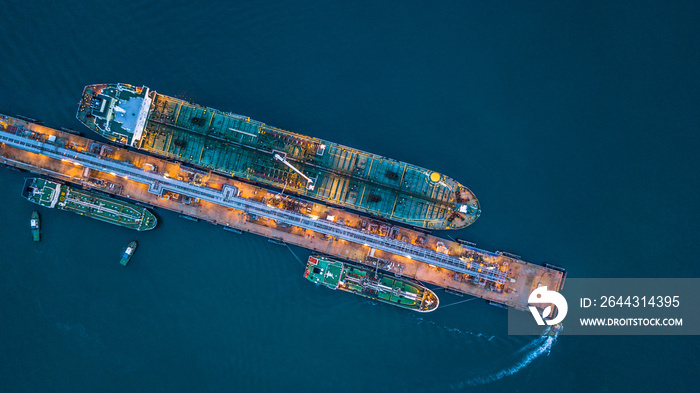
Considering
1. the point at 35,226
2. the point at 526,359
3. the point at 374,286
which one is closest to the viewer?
the point at 526,359

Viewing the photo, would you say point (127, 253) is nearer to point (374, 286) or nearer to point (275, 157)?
point (275, 157)

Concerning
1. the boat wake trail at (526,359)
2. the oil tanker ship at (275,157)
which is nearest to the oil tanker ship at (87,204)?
the oil tanker ship at (275,157)

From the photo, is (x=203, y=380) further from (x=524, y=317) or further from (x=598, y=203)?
(x=598, y=203)

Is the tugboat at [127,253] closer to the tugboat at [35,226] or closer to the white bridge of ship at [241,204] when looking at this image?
the white bridge of ship at [241,204]

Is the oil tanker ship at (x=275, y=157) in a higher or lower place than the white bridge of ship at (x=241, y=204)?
higher

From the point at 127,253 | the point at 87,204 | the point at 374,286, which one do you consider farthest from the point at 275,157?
the point at 87,204

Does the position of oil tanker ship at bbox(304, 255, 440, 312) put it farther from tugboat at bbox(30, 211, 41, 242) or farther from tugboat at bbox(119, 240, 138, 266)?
tugboat at bbox(30, 211, 41, 242)

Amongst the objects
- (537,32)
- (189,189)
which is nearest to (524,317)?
(537,32)

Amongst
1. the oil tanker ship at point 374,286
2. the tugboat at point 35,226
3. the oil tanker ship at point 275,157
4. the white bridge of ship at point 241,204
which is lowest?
the tugboat at point 35,226
